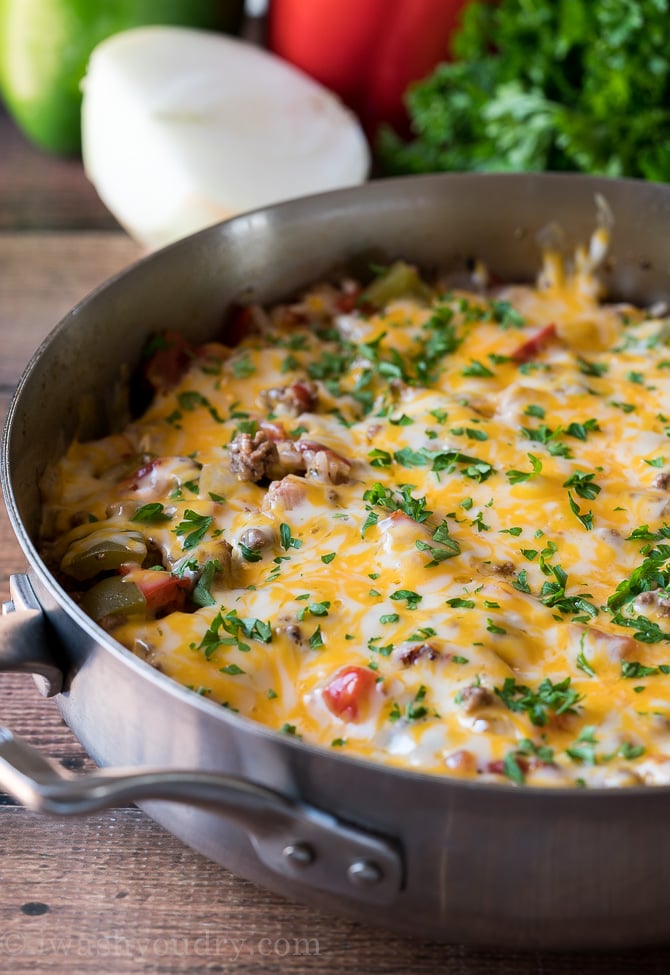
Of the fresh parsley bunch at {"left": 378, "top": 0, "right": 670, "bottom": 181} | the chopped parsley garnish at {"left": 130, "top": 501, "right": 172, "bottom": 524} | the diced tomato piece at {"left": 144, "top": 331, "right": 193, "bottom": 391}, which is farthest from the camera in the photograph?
the fresh parsley bunch at {"left": 378, "top": 0, "right": 670, "bottom": 181}

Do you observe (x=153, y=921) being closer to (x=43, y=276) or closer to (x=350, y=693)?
(x=350, y=693)

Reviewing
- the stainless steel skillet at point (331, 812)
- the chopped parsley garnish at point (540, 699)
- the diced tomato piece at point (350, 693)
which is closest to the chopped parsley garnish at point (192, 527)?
the stainless steel skillet at point (331, 812)

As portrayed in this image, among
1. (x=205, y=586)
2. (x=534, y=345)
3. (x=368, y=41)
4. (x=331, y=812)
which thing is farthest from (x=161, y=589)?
(x=368, y=41)

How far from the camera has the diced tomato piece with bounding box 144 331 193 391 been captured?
3654 millimetres

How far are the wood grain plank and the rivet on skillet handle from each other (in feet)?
6.87

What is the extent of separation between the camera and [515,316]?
12.8ft

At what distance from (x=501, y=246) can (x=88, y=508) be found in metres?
1.94

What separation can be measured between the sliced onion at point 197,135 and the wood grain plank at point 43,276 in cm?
20

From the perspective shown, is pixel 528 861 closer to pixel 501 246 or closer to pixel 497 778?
pixel 497 778

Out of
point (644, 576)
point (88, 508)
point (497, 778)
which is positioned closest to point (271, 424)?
point (88, 508)

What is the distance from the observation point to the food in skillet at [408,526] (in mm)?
2406

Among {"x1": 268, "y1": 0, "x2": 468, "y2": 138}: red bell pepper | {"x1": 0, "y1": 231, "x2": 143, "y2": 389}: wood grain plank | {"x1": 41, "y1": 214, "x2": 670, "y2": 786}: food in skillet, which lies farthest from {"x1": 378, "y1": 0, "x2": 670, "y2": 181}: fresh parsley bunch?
{"x1": 0, "y1": 231, "x2": 143, "y2": 389}: wood grain plank

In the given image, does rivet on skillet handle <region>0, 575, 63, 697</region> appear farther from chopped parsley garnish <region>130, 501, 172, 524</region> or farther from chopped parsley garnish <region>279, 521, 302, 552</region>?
chopped parsley garnish <region>279, 521, 302, 552</region>

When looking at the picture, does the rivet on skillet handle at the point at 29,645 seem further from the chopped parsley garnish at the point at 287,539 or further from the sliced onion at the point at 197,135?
the sliced onion at the point at 197,135
